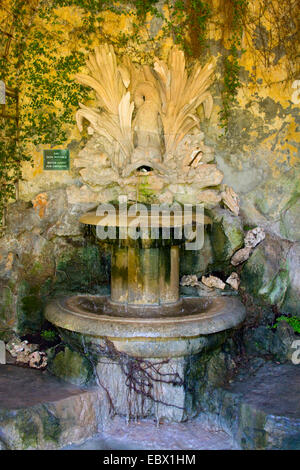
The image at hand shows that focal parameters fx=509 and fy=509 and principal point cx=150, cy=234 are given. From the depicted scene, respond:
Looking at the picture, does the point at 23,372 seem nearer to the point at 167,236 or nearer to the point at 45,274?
the point at 45,274

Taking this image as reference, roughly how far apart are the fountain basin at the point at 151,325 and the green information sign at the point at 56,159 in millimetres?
1488

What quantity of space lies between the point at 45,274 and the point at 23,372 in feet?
3.27

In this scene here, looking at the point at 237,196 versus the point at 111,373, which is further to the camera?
the point at 237,196

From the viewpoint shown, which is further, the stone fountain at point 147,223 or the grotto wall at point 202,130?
the grotto wall at point 202,130

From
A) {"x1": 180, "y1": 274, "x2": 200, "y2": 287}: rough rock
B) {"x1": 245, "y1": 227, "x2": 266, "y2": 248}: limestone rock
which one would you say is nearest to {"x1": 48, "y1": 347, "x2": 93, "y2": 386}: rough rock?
{"x1": 180, "y1": 274, "x2": 200, "y2": 287}: rough rock

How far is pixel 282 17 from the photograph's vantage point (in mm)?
5051

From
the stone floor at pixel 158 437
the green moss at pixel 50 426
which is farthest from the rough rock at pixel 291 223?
the green moss at pixel 50 426

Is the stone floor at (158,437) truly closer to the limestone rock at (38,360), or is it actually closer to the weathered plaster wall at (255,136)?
the limestone rock at (38,360)

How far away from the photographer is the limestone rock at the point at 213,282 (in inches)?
188

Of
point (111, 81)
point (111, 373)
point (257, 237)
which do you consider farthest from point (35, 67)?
point (111, 373)

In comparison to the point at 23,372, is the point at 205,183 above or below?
above

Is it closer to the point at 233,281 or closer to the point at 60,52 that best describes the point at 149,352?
the point at 233,281
